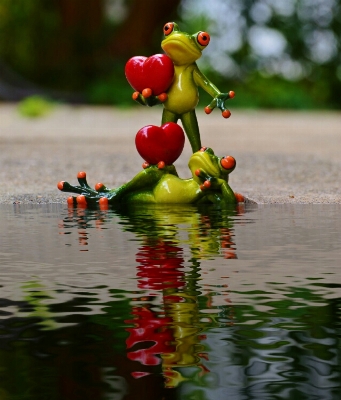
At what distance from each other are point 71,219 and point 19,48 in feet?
43.3

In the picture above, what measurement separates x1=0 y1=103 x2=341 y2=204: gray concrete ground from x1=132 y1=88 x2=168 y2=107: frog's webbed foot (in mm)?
715

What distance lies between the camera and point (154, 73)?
13.7 ft

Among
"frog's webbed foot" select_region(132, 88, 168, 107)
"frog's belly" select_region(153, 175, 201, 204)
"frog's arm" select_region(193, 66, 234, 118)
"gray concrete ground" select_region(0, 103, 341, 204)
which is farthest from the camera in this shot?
"gray concrete ground" select_region(0, 103, 341, 204)

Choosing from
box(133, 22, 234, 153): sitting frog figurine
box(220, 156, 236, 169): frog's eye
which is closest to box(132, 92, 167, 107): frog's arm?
box(133, 22, 234, 153): sitting frog figurine

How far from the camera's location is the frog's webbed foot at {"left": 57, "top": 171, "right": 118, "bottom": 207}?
172 inches

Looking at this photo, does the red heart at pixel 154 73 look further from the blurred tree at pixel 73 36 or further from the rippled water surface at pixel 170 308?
the blurred tree at pixel 73 36

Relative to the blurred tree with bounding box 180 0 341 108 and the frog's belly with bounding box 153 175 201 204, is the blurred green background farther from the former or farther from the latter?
the frog's belly with bounding box 153 175 201 204

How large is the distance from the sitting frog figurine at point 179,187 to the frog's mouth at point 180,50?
41 centimetres

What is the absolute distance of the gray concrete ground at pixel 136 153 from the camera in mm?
5070

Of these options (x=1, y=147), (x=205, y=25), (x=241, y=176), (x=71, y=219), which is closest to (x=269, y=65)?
(x=205, y=25)

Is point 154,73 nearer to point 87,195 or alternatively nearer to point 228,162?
point 228,162

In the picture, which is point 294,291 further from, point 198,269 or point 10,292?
point 10,292

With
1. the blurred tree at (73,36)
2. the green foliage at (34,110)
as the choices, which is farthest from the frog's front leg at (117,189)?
the blurred tree at (73,36)

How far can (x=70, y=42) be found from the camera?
16.5 metres
